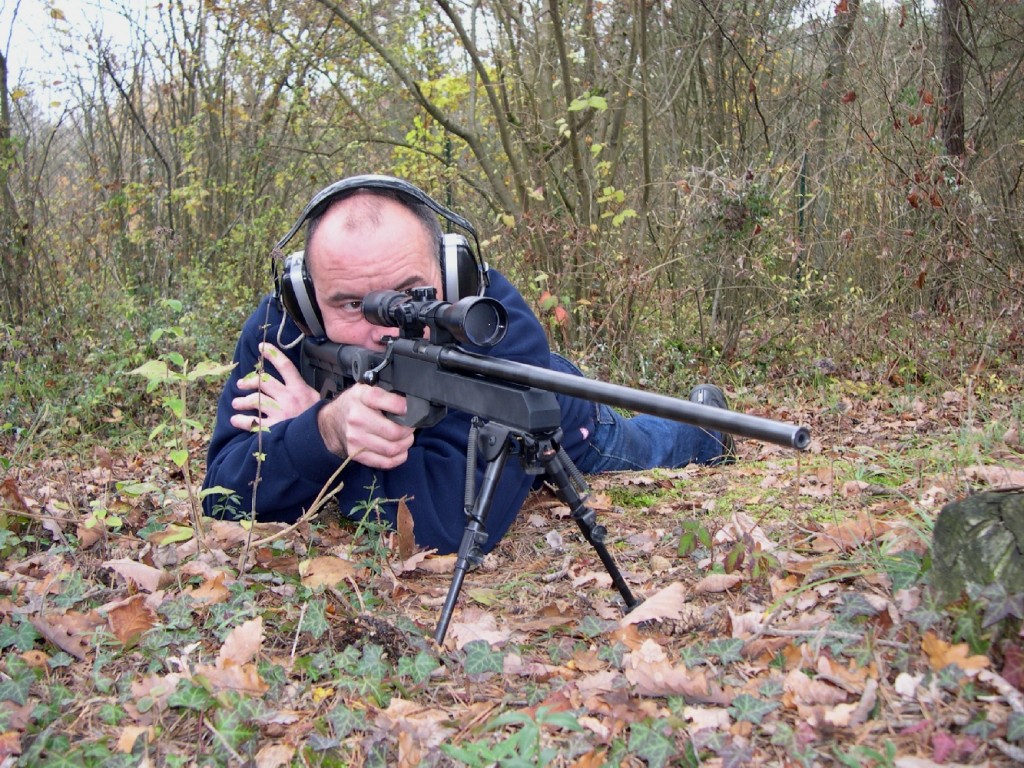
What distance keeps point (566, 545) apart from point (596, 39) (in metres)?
6.44

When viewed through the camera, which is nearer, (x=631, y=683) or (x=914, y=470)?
(x=631, y=683)

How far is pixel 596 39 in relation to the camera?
846 cm

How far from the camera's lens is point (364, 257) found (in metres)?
3.10

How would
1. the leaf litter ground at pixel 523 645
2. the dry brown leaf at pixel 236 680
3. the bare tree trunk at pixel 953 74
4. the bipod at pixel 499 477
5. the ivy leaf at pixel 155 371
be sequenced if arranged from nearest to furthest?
1. the leaf litter ground at pixel 523 645
2. the dry brown leaf at pixel 236 680
3. the bipod at pixel 499 477
4. the ivy leaf at pixel 155 371
5. the bare tree trunk at pixel 953 74

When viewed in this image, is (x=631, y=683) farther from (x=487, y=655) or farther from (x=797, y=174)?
(x=797, y=174)

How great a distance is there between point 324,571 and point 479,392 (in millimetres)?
962

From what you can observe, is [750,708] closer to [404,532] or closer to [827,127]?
[404,532]

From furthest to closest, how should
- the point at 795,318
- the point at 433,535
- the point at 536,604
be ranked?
the point at 795,318, the point at 433,535, the point at 536,604

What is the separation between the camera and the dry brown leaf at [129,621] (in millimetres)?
2467

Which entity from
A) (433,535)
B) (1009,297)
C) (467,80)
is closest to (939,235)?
(1009,297)

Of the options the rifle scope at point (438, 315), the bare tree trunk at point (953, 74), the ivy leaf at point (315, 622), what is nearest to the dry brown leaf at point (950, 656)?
the rifle scope at point (438, 315)

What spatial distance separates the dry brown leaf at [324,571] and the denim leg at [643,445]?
1.80 meters

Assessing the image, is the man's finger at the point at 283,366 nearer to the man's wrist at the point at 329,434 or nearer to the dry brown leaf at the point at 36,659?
the man's wrist at the point at 329,434

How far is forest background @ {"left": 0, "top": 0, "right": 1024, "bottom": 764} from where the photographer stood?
6.80 metres
